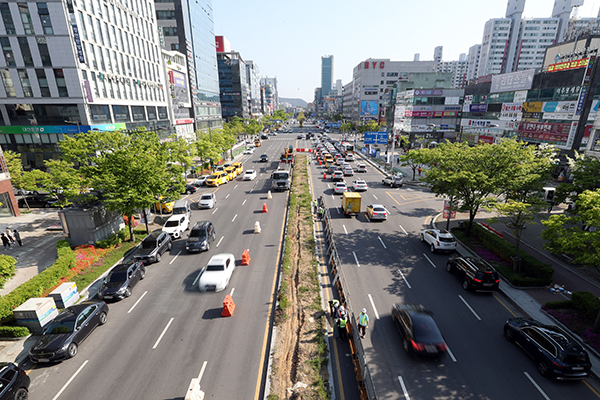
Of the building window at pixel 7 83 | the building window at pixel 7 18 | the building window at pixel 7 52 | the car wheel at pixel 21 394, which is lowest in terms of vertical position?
the car wheel at pixel 21 394

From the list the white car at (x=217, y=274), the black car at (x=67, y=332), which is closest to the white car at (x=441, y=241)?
the white car at (x=217, y=274)

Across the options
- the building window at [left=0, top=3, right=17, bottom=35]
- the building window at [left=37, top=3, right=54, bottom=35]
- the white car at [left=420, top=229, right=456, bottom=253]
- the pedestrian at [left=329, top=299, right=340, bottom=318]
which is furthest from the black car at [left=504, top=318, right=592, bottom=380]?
the building window at [left=0, top=3, right=17, bottom=35]

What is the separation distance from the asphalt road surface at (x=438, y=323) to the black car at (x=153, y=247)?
48.4 feet

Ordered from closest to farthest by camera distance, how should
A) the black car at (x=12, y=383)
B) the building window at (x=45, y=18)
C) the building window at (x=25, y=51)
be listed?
the black car at (x=12, y=383)
the building window at (x=45, y=18)
the building window at (x=25, y=51)

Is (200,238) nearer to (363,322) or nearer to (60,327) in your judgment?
(60,327)

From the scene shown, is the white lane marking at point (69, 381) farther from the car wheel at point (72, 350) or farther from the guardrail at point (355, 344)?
the guardrail at point (355, 344)

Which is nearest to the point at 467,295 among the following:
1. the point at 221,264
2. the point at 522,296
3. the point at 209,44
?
the point at 522,296

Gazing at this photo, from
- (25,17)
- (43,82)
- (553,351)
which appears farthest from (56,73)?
(553,351)

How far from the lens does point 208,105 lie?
95188 millimetres

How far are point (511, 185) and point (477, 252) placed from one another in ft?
19.8

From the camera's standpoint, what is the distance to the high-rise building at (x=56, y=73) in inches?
1578

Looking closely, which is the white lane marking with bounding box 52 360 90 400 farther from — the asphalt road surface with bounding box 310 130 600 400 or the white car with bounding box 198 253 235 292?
the asphalt road surface with bounding box 310 130 600 400

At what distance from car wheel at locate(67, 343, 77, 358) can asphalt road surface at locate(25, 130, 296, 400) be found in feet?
1.08

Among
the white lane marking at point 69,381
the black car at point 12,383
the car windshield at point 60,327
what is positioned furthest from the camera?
the car windshield at point 60,327
